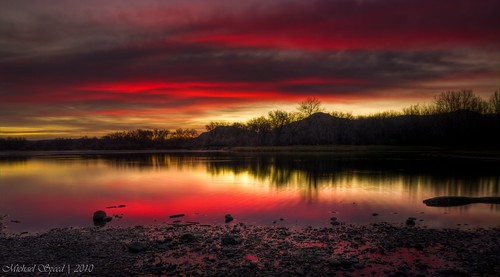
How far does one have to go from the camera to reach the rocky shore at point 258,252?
11984 mm

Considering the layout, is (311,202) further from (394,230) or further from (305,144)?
(305,144)

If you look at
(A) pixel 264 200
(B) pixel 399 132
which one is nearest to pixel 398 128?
(B) pixel 399 132


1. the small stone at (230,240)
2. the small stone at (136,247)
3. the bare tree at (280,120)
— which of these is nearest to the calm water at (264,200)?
the small stone at (230,240)

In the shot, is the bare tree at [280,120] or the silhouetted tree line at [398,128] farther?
Answer: the bare tree at [280,120]

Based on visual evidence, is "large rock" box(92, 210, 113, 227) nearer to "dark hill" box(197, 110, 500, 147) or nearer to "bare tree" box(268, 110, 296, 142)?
"dark hill" box(197, 110, 500, 147)

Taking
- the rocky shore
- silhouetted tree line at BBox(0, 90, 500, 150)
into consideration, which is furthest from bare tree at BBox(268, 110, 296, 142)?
the rocky shore

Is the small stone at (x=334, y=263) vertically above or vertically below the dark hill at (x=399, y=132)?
below

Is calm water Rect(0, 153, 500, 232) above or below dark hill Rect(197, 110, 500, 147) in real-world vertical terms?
below

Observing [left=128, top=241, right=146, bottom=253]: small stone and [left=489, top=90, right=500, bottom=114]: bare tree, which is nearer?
[left=128, top=241, right=146, bottom=253]: small stone

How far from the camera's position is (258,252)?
45.7 ft

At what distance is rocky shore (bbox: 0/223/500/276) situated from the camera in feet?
39.3

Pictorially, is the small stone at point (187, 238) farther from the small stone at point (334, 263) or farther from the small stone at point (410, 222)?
the small stone at point (410, 222)

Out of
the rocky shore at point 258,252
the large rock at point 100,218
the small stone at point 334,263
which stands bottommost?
the large rock at point 100,218

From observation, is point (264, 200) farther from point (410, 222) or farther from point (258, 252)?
point (258, 252)
